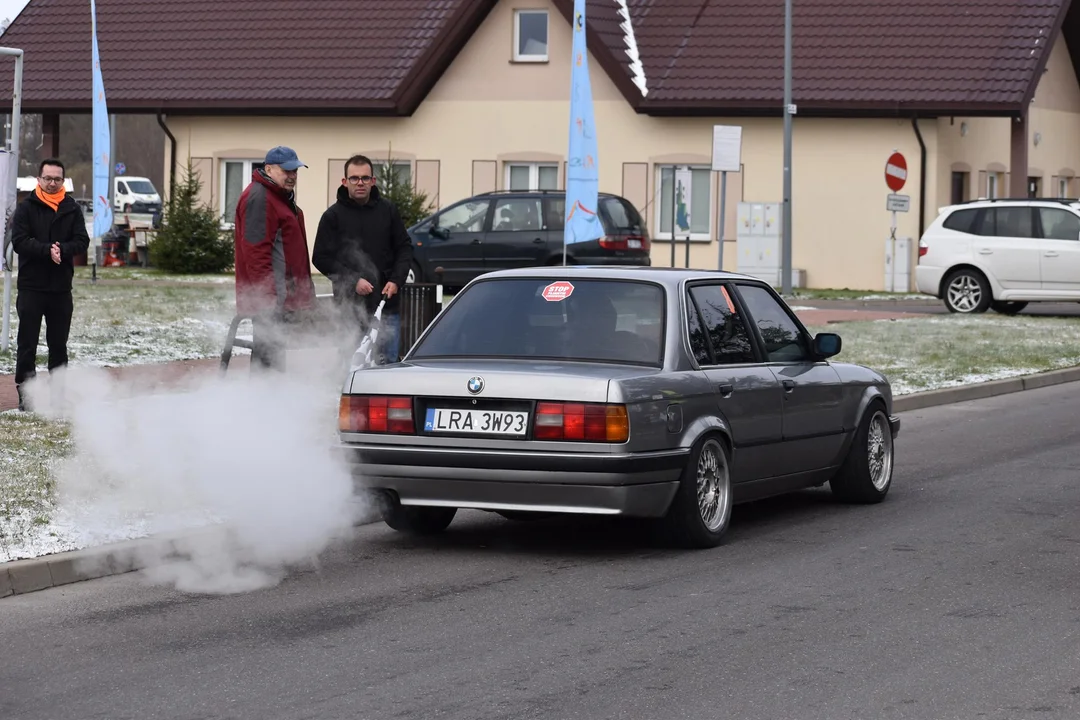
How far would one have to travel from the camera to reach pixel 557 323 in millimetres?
9258

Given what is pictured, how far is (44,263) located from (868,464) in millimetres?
6171

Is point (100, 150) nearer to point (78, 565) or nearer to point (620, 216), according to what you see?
point (620, 216)

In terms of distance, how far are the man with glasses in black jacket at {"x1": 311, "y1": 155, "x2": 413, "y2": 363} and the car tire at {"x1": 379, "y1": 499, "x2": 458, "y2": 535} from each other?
10.2ft

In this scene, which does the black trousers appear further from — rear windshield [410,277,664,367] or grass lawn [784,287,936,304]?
grass lawn [784,287,936,304]

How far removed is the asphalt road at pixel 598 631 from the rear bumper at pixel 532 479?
1.03 ft

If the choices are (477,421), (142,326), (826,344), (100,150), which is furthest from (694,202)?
(477,421)

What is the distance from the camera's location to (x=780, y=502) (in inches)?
437

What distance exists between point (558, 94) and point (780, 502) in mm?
28170

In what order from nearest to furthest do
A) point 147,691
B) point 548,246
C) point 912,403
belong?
point 147,691
point 912,403
point 548,246

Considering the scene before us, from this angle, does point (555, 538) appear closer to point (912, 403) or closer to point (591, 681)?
point (591, 681)

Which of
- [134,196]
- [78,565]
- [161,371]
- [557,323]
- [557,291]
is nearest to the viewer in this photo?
[78,565]

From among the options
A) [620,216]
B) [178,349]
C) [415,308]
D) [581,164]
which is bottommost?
[178,349]

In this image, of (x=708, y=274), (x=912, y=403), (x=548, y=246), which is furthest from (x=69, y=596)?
(x=548, y=246)

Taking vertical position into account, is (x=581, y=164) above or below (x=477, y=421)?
above
